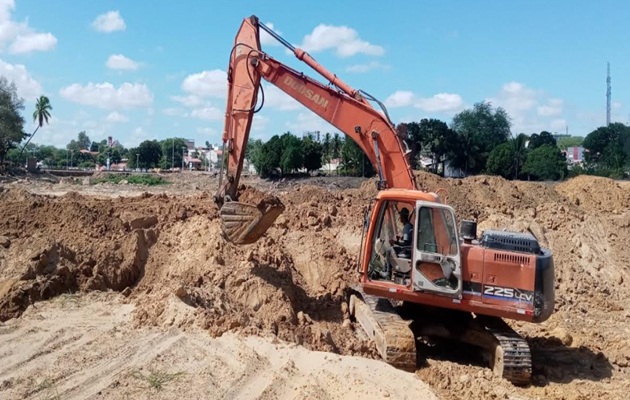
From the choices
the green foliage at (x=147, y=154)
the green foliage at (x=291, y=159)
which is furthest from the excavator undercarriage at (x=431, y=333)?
the green foliage at (x=147, y=154)

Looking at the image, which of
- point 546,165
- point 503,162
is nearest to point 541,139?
point 503,162

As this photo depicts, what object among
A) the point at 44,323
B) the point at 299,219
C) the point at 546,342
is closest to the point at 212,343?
the point at 44,323

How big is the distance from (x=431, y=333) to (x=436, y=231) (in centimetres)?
163

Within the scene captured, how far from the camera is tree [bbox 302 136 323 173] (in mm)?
50703

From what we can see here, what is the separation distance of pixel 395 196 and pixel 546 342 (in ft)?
12.1

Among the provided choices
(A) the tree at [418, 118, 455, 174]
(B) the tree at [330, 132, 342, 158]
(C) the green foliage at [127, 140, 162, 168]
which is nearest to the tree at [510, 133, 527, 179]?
(A) the tree at [418, 118, 455, 174]

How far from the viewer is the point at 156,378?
6.43 m

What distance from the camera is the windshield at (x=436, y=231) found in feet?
25.4

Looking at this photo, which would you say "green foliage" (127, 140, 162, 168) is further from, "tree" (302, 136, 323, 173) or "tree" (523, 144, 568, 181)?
"tree" (523, 144, 568, 181)

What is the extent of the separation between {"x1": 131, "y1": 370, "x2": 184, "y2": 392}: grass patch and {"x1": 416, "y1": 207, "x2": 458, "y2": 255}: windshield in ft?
11.2

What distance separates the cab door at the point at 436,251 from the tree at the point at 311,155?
42.8 meters

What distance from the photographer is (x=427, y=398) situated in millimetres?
6691

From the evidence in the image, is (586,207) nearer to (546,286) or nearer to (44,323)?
(546,286)

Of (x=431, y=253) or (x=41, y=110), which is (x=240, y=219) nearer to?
(x=431, y=253)
